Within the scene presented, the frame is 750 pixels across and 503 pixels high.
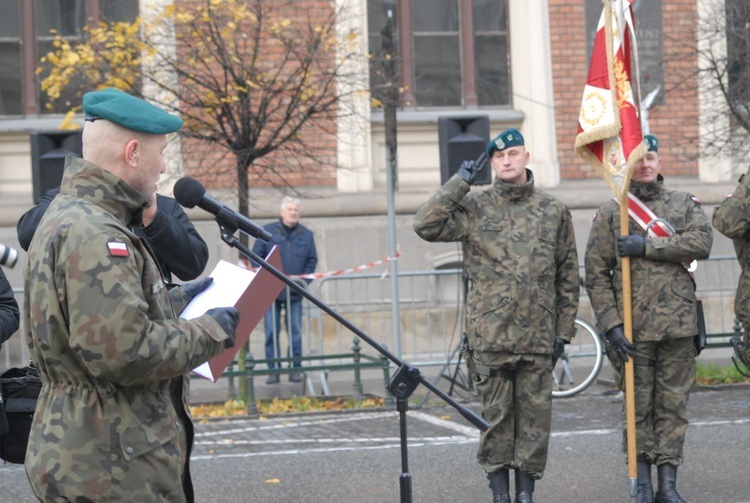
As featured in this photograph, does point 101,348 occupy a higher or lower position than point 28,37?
lower

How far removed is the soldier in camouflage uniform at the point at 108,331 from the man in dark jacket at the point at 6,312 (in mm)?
2570

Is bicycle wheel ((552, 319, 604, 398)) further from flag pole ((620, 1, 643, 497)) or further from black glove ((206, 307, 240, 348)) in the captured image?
black glove ((206, 307, 240, 348))

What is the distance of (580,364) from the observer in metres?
12.4

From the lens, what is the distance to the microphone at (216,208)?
4.15m

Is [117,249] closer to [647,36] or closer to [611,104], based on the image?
[611,104]

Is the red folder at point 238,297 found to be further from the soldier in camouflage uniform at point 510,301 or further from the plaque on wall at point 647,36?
the plaque on wall at point 647,36

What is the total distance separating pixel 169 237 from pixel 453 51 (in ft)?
38.3

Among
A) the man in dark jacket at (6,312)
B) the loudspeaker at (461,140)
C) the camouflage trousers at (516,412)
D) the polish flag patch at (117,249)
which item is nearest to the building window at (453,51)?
the loudspeaker at (461,140)

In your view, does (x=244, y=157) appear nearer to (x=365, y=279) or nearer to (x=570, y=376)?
(x=365, y=279)

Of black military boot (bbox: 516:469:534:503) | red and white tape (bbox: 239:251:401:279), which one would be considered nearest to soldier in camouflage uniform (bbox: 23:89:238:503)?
black military boot (bbox: 516:469:534:503)

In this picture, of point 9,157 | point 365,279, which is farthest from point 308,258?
point 9,157

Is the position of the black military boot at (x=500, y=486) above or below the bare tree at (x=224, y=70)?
below

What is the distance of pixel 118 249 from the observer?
3.21 meters

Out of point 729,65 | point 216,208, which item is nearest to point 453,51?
point 729,65
